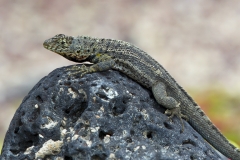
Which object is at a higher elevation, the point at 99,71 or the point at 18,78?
the point at 18,78

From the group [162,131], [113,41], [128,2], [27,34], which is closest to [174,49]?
[128,2]

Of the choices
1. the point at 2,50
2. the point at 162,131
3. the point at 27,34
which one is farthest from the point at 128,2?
the point at 162,131

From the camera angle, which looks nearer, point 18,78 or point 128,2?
point 18,78

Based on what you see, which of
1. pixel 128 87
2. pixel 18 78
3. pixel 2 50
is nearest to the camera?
pixel 128 87

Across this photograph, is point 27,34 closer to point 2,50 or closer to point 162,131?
point 2,50

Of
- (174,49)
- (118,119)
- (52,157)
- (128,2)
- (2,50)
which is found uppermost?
(128,2)

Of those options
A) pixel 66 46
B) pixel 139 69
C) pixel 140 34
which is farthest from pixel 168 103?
pixel 140 34

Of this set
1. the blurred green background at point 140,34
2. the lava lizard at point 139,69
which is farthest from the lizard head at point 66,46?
the blurred green background at point 140,34

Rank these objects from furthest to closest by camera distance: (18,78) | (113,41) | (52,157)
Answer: (18,78)
(113,41)
(52,157)
